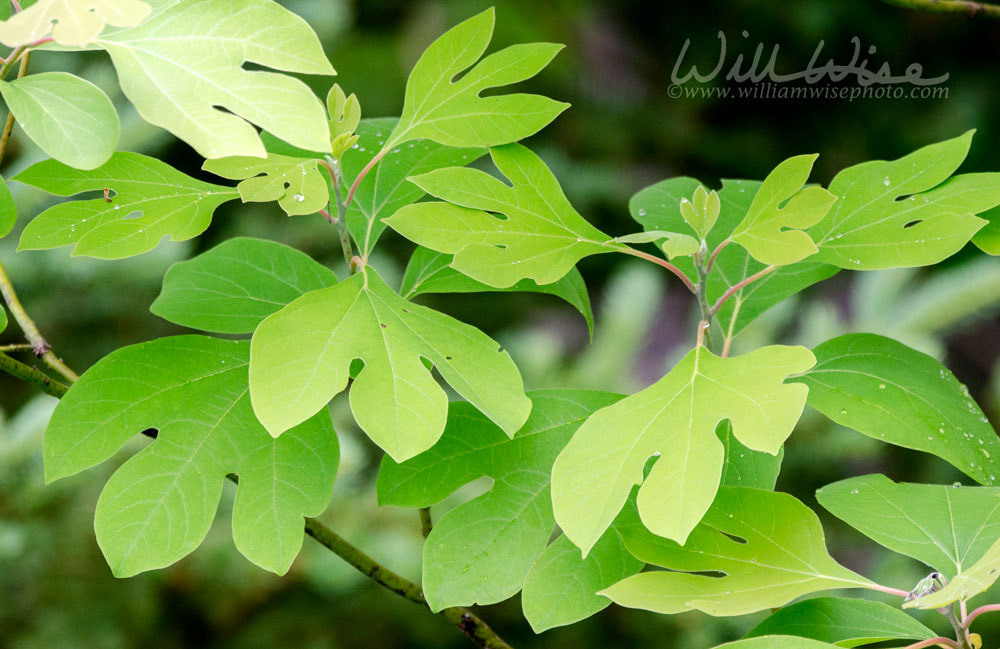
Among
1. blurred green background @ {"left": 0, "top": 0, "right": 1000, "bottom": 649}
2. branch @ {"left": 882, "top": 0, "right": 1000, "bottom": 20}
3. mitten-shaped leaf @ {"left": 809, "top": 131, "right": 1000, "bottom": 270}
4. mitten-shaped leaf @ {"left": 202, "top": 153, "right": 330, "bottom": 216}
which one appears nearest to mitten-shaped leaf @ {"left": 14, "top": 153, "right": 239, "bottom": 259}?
mitten-shaped leaf @ {"left": 202, "top": 153, "right": 330, "bottom": 216}

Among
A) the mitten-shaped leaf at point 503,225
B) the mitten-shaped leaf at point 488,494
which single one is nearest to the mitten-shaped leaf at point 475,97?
the mitten-shaped leaf at point 503,225

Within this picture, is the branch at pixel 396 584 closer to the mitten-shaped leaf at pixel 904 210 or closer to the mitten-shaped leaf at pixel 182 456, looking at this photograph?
the mitten-shaped leaf at pixel 182 456

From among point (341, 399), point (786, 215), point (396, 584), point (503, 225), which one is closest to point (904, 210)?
point (786, 215)

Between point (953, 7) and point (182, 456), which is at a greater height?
point (953, 7)

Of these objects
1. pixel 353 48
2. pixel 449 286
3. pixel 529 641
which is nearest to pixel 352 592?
pixel 529 641

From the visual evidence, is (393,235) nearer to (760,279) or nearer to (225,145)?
(760,279)

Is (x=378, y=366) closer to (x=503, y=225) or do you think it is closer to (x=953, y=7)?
(x=503, y=225)
